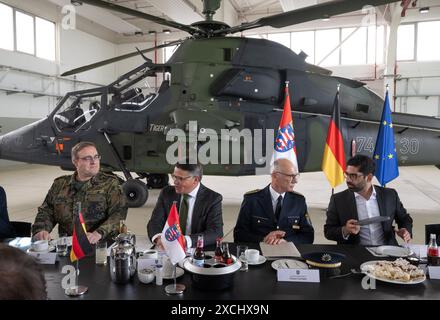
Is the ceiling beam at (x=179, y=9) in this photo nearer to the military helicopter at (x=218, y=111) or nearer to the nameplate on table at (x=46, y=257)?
the military helicopter at (x=218, y=111)

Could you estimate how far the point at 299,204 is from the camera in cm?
269

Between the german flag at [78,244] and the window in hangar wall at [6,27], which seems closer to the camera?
the german flag at [78,244]

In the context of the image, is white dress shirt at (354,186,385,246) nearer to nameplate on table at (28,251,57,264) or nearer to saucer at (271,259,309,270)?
saucer at (271,259,309,270)

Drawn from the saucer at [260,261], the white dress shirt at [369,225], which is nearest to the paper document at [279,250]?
the saucer at [260,261]

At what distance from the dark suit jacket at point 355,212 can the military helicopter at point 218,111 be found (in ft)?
9.14

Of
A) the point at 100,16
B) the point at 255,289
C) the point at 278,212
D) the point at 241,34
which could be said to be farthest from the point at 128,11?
the point at 241,34

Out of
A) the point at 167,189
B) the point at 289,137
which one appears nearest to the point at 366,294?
the point at 167,189

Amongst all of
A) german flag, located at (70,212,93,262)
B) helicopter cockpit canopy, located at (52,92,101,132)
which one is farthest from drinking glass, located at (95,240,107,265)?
helicopter cockpit canopy, located at (52,92,101,132)

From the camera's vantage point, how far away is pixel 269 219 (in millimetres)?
2676

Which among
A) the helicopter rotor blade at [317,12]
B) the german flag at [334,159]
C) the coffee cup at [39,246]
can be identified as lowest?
the coffee cup at [39,246]

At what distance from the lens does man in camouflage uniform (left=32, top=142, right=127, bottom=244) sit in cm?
265

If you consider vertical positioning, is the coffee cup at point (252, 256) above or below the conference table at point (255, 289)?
above

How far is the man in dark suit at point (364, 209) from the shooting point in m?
2.65

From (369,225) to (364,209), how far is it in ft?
0.41
